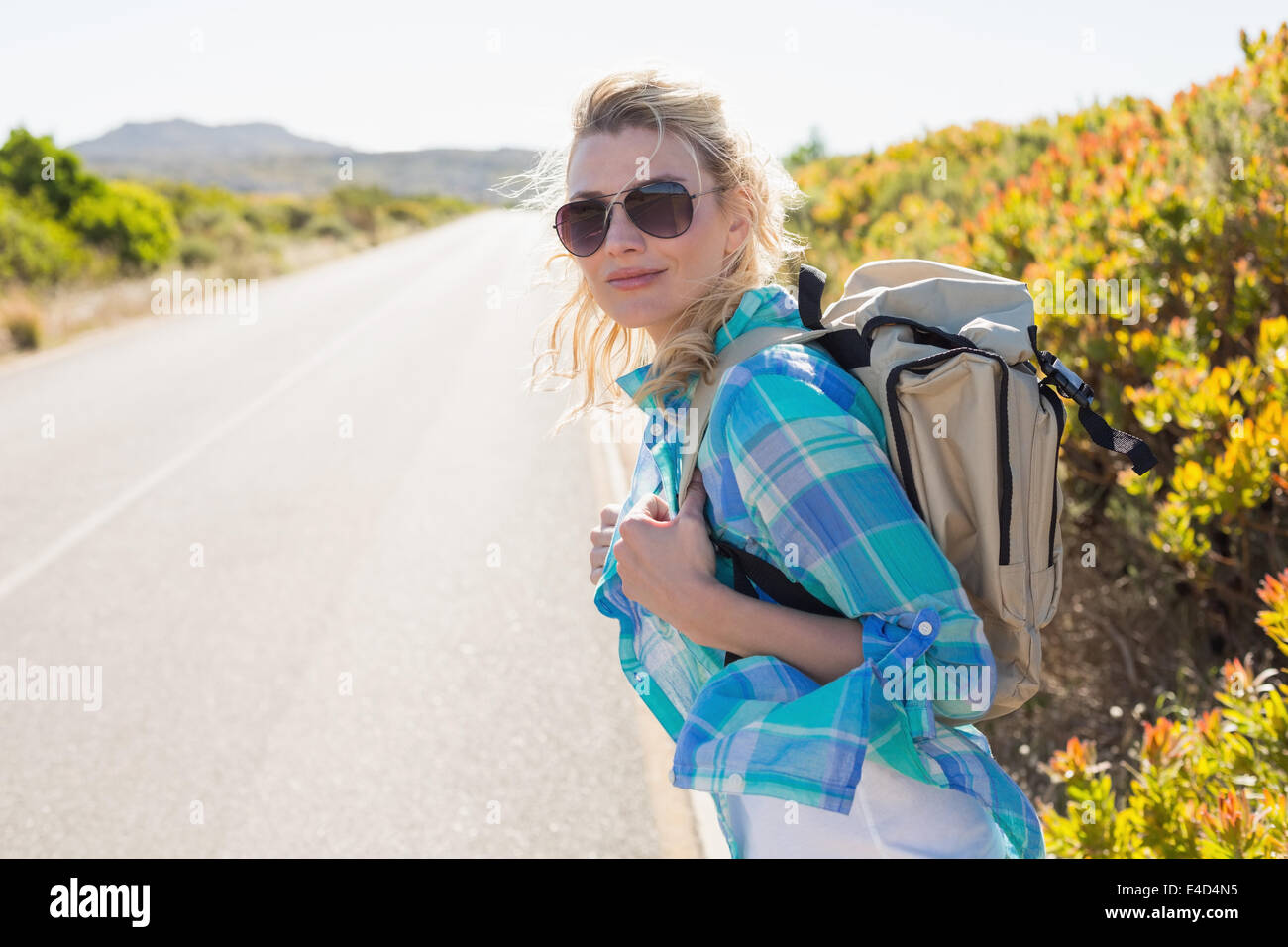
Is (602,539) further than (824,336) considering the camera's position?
Yes

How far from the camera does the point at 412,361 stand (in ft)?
44.4

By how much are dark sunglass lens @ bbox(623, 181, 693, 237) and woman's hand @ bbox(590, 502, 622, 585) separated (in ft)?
1.52

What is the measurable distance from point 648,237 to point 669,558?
1.75 ft

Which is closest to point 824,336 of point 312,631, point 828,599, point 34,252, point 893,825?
point 828,599

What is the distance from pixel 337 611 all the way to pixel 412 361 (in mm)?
8503

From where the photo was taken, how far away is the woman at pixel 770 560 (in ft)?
4.17

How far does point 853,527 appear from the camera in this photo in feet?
4.19

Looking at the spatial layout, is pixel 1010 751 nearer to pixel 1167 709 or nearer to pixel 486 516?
pixel 1167 709

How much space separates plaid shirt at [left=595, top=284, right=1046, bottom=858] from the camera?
1.25 metres

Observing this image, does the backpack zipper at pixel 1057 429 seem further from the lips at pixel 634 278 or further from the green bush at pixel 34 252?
the green bush at pixel 34 252

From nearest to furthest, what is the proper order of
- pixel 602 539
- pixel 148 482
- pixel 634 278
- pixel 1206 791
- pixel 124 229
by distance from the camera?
pixel 634 278 < pixel 602 539 < pixel 1206 791 < pixel 148 482 < pixel 124 229

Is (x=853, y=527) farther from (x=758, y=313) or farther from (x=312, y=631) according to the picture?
(x=312, y=631)
